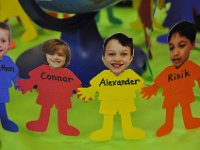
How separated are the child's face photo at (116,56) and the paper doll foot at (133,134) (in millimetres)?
113

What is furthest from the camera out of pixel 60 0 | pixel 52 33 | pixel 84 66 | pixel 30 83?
pixel 52 33

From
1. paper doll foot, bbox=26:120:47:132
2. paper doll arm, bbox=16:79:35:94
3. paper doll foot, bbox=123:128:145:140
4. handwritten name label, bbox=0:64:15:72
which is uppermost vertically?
handwritten name label, bbox=0:64:15:72

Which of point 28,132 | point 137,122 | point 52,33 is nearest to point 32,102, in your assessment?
point 28,132

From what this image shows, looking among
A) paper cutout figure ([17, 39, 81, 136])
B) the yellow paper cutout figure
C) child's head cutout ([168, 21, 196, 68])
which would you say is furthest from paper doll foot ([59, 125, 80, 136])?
the yellow paper cutout figure

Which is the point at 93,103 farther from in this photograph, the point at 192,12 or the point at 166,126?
the point at 192,12

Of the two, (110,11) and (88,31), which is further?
(110,11)

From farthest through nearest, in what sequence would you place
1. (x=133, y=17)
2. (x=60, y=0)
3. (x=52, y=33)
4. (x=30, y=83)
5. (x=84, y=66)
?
(x=133, y=17)
(x=52, y=33)
(x=84, y=66)
(x=60, y=0)
(x=30, y=83)

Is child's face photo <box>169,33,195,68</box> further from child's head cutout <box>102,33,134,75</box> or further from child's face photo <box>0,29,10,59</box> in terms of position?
child's face photo <box>0,29,10,59</box>

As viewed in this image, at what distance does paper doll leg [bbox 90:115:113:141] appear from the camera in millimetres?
794

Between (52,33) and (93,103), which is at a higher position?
(52,33)

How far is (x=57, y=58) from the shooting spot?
77cm

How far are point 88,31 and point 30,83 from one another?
1.06 feet

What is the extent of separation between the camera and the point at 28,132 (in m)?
0.84

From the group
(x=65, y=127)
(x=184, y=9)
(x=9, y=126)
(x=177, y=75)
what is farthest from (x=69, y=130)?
(x=184, y=9)
